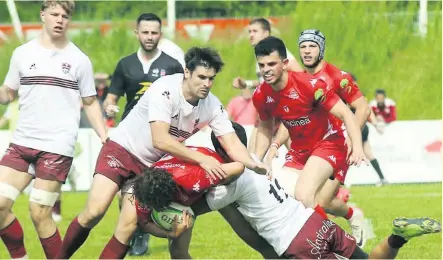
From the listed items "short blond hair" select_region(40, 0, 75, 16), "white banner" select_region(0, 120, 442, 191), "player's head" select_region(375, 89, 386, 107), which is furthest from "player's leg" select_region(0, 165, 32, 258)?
"player's head" select_region(375, 89, 386, 107)

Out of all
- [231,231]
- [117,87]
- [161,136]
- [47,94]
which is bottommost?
[231,231]

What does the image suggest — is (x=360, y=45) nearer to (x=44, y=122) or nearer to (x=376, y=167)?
(x=376, y=167)

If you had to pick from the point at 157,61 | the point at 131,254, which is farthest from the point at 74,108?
the point at 131,254

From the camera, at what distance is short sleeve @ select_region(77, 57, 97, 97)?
27.9ft

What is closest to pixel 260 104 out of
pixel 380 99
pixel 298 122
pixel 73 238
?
pixel 298 122

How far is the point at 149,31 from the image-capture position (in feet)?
31.4

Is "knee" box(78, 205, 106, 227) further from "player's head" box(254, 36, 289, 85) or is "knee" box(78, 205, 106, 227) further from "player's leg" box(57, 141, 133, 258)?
"player's head" box(254, 36, 289, 85)

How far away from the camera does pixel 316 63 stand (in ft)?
29.9

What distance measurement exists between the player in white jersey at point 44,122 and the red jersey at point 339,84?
211cm

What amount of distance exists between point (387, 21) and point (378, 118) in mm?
7923

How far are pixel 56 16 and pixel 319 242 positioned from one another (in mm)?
2986

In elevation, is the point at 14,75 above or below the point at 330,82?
above

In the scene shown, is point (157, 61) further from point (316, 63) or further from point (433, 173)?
point (433, 173)

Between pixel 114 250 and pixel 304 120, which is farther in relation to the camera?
pixel 304 120
